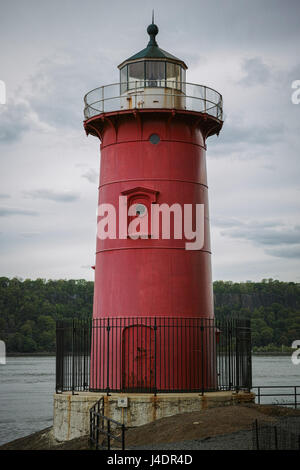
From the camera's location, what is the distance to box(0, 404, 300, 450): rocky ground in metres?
14.4

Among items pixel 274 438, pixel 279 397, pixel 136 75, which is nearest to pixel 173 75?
pixel 136 75

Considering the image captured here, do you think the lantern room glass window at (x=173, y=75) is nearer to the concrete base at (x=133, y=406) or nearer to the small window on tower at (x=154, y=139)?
the small window on tower at (x=154, y=139)

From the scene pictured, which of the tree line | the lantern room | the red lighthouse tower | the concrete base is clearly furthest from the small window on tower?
the tree line

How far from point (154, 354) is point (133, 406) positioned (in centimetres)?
184

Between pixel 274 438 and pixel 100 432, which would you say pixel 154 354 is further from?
pixel 274 438

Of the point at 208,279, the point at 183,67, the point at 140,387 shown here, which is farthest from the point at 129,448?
the point at 183,67

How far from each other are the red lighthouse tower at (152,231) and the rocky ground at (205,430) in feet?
8.37

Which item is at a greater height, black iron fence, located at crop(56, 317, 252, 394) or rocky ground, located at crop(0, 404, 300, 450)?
black iron fence, located at crop(56, 317, 252, 394)

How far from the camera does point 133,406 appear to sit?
17906mm

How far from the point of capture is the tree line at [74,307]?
107312 millimetres

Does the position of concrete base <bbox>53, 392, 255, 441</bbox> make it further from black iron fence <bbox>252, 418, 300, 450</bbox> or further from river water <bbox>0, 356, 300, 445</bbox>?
river water <bbox>0, 356, 300, 445</bbox>

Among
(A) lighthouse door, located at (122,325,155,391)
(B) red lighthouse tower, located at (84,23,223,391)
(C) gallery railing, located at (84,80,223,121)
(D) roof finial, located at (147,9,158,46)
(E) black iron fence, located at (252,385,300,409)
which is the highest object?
(D) roof finial, located at (147,9,158,46)

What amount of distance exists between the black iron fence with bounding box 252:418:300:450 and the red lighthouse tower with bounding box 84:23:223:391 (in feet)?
16.0

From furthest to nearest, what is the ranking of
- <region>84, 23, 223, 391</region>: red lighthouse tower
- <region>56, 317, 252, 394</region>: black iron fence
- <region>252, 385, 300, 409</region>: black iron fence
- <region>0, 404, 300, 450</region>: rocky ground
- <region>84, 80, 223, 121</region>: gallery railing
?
<region>252, 385, 300, 409</region>: black iron fence < <region>84, 80, 223, 121</region>: gallery railing < <region>84, 23, 223, 391</region>: red lighthouse tower < <region>56, 317, 252, 394</region>: black iron fence < <region>0, 404, 300, 450</region>: rocky ground
